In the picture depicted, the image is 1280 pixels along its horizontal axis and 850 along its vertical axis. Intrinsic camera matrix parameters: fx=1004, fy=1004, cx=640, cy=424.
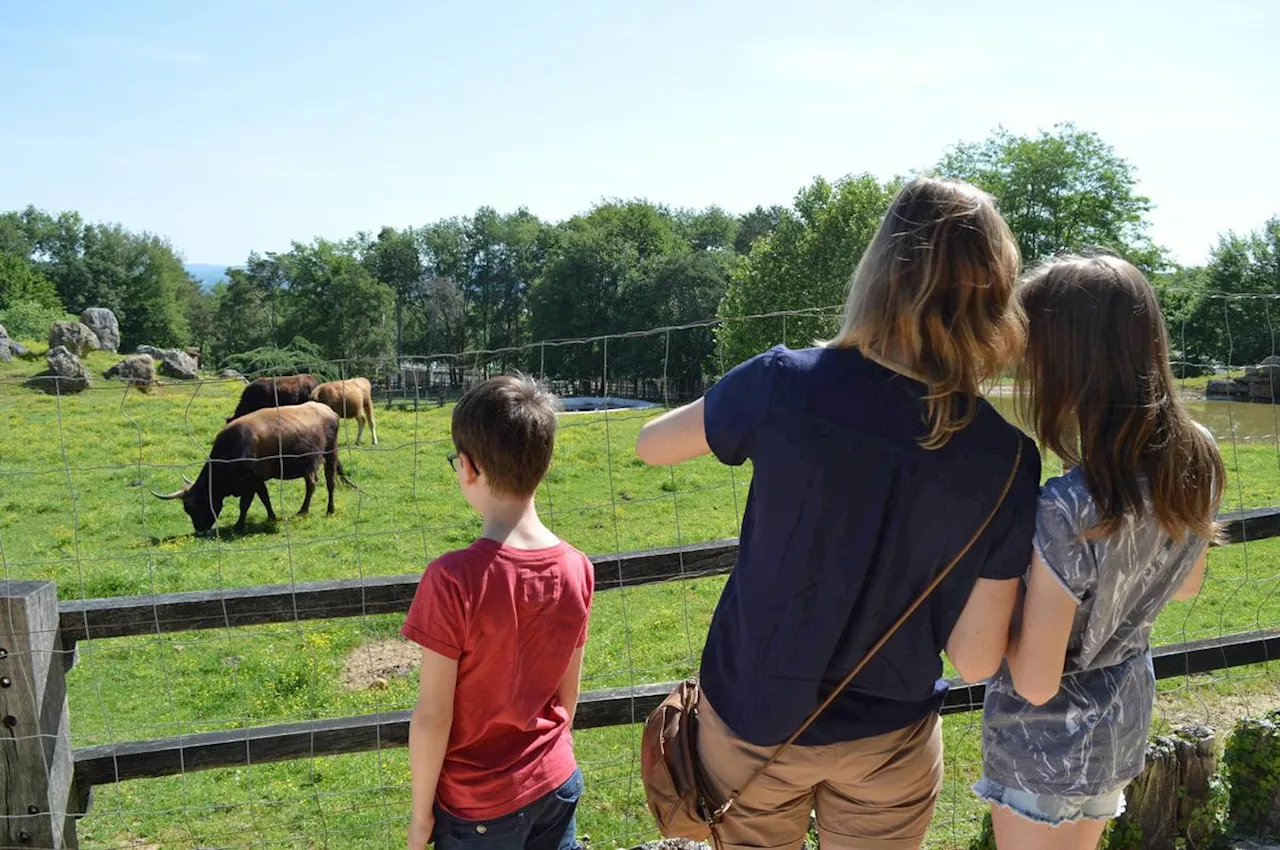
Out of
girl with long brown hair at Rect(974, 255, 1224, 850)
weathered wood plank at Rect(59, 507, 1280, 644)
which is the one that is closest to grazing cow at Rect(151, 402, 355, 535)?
weathered wood plank at Rect(59, 507, 1280, 644)

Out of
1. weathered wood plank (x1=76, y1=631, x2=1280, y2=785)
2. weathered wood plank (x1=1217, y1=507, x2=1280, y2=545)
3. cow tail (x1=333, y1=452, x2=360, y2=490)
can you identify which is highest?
weathered wood plank (x1=1217, y1=507, x2=1280, y2=545)

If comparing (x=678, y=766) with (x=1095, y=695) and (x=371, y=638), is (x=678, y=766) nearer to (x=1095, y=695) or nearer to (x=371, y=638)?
(x=1095, y=695)

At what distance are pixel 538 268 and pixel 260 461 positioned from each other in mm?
62450

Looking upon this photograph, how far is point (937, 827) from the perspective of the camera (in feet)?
13.0

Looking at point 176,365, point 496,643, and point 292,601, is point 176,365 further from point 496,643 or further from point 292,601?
point 496,643

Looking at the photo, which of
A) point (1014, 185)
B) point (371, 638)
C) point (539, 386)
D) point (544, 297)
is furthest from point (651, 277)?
point (539, 386)

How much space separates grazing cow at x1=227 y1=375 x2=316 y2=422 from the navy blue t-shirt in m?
13.2

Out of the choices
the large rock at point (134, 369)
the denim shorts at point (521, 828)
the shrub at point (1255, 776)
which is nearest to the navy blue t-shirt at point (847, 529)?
the denim shorts at point (521, 828)

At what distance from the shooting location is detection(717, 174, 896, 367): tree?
3809 centimetres

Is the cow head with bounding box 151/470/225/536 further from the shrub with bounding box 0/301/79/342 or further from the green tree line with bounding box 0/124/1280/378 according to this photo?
the shrub with bounding box 0/301/79/342

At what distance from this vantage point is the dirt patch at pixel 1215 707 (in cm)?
564

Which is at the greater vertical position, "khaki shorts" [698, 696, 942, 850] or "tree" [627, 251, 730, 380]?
"tree" [627, 251, 730, 380]

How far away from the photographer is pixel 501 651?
2.12 metres

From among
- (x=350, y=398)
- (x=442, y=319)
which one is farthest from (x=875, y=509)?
(x=442, y=319)
